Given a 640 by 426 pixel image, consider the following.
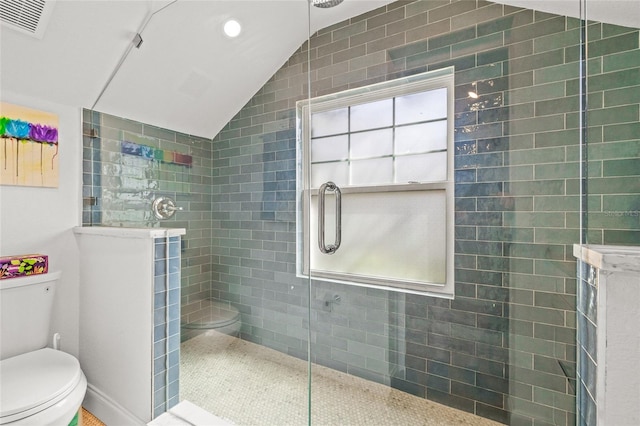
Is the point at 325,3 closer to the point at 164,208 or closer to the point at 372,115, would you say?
the point at 372,115

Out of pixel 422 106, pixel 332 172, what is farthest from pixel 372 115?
pixel 332 172

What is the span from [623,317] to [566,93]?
96 cm

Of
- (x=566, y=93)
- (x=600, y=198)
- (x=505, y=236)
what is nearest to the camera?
(x=600, y=198)

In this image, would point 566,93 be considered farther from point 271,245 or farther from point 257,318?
point 257,318

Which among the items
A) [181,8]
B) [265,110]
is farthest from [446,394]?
[181,8]

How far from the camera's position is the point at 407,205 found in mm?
1723

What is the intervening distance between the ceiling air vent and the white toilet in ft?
4.34

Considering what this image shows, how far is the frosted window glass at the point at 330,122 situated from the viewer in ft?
6.17

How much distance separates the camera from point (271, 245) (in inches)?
72.5

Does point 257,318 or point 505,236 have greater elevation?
point 505,236

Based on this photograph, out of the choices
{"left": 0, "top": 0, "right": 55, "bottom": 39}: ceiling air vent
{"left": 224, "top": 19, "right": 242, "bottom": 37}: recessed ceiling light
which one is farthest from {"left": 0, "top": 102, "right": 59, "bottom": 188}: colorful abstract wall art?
{"left": 224, "top": 19, "right": 242, "bottom": 37}: recessed ceiling light

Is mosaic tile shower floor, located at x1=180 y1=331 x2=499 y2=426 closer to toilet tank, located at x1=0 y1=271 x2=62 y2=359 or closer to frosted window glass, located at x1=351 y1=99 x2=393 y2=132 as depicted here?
toilet tank, located at x1=0 y1=271 x2=62 y2=359

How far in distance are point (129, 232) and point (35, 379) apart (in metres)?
0.76

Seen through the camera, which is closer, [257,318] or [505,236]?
[505,236]
